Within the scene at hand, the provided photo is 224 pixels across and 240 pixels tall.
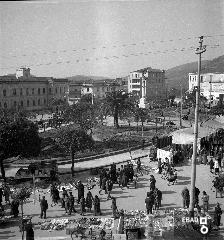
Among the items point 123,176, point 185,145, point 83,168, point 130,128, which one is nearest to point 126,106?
point 130,128

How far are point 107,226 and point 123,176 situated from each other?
5.13 meters

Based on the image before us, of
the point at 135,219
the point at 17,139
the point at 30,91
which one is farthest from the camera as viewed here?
the point at 30,91

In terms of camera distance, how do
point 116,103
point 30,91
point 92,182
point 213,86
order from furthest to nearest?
point 213,86, point 30,91, point 116,103, point 92,182

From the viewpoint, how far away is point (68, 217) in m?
13.8

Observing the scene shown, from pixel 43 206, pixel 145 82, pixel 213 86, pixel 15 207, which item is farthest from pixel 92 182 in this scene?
pixel 145 82

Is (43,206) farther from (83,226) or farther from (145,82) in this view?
(145,82)

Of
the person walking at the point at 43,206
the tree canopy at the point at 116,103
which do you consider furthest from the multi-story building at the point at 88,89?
the person walking at the point at 43,206

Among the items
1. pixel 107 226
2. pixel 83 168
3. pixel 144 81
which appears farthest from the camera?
pixel 144 81

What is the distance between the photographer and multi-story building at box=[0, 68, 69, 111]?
69.6 metres

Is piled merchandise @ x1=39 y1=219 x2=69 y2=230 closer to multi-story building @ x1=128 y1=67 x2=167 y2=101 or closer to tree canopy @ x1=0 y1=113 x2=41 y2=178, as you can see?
tree canopy @ x1=0 y1=113 x2=41 y2=178

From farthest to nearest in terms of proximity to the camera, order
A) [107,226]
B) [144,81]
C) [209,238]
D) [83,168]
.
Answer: [144,81] → [83,168] → [107,226] → [209,238]

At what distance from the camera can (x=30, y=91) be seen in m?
75.6

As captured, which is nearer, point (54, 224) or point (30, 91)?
point (54, 224)

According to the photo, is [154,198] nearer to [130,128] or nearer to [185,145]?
[185,145]
